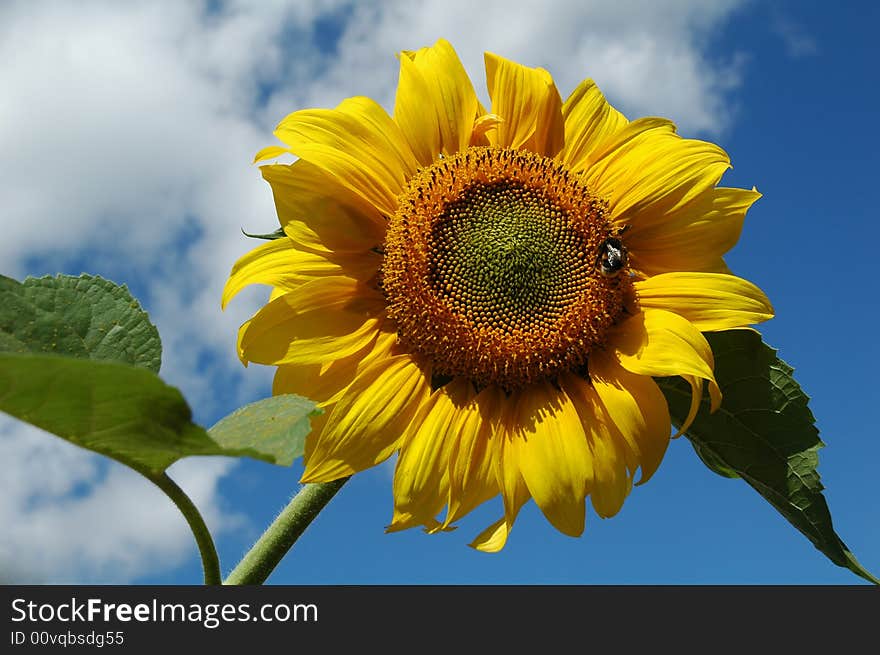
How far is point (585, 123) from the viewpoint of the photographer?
10.4 feet

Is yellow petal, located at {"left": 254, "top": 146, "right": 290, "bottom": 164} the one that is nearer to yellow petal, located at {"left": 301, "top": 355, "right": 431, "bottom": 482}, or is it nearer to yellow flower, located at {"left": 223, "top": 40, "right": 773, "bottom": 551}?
yellow flower, located at {"left": 223, "top": 40, "right": 773, "bottom": 551}

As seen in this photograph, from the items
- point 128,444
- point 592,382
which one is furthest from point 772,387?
point 128,444

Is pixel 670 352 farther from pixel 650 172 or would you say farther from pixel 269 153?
pixel 269 153

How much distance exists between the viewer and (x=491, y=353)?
3014 millimetres

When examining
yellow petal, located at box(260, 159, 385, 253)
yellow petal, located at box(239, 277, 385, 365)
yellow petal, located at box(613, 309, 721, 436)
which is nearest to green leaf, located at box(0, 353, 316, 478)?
yellow petal, located at box(239, 277, 385, 365)

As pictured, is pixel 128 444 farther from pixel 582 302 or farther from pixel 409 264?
pixel 582 302

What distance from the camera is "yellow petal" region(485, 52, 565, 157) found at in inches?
124

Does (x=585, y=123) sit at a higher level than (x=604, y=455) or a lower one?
higher

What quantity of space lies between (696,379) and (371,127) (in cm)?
125

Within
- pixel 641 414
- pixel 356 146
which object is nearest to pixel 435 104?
pixel 356 146

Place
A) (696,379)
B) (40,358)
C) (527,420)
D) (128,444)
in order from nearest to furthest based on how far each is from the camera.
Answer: (40,358) < (128,444) < (696,379) < (527,420)

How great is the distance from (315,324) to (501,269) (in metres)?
0.61

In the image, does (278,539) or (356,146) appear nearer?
(278,539)

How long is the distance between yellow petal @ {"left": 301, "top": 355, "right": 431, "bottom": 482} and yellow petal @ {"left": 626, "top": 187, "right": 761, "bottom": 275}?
34.2 inches
